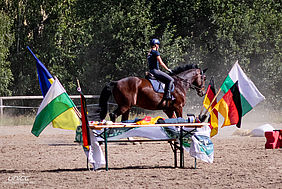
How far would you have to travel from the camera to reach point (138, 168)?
10742 mm

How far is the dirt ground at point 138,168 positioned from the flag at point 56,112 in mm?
889

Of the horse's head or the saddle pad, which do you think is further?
the horse's head

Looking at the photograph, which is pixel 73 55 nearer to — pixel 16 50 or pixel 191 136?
pixel 16 50

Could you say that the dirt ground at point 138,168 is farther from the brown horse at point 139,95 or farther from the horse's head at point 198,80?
the horse's head at point 198,80

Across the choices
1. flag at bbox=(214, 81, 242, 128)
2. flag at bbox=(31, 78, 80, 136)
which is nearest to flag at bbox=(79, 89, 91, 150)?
flag at bbox=(31, 78, 80, 136)

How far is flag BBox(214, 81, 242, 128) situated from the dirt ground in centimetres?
89

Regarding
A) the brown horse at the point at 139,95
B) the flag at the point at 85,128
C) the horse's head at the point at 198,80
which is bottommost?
the flag at the point at 85,128

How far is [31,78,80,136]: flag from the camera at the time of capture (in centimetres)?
1028

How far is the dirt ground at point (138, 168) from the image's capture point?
892cm

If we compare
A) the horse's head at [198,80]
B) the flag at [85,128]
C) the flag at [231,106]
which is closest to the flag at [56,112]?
the flag at [85,128]

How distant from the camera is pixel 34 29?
3102 centimetres

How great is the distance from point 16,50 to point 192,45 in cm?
991

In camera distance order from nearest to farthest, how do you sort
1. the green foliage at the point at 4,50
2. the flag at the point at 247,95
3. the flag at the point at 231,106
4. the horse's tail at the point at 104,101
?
the flag at the point at 231,106
the flag at the point at 247,95
the horse's tail at the point at 104,101
the green foliage at the point at 4,50

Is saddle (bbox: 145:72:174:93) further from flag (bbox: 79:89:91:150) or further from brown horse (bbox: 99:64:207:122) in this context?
flag (bbox: 79:89:91:150)
